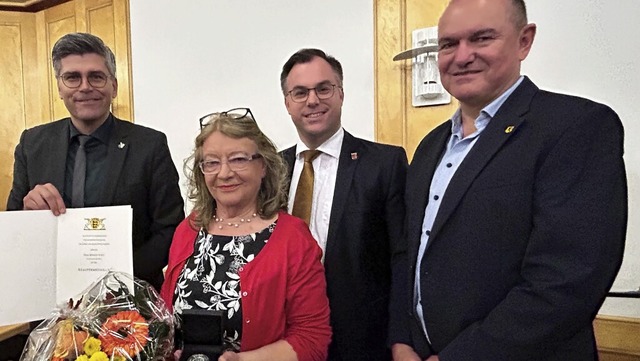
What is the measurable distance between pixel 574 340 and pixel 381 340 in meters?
0.68

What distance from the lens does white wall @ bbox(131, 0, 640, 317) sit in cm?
234

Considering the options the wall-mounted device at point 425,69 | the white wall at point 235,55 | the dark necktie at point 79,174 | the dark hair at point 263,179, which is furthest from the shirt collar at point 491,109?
the white wall at point 235,55

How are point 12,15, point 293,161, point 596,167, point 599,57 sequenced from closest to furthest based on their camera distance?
point 596,167 < point 293,161 < point 599,57 < point 12,15

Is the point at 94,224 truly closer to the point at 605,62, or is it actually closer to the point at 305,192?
the point at 305,192

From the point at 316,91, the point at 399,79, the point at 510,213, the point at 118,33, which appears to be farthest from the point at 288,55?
the point at 510,213

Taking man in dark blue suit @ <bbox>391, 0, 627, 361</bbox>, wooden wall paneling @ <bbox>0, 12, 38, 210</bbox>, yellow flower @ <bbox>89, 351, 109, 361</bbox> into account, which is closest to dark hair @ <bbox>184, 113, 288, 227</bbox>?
man in dark blue suit @ <bbox>391, 0, 627, 361</bbox>

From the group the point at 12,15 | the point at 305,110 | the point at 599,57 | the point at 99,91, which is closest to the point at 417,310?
the point at 305,110

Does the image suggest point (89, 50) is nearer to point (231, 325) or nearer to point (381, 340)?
point (231, 325)

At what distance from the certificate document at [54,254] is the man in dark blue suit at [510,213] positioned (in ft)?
2.68

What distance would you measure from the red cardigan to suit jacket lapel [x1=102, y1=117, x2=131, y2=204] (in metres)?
0.44

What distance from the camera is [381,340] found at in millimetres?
1776

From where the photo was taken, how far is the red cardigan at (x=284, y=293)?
1.38 meters

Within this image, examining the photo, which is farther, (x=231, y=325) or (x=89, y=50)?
(x=89, y=50)

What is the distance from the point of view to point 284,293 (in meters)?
1.41
